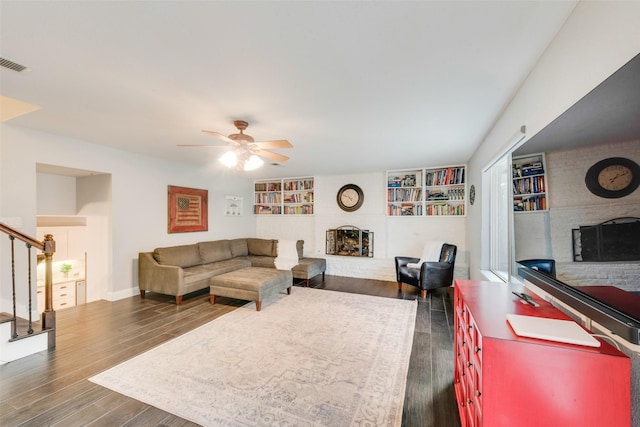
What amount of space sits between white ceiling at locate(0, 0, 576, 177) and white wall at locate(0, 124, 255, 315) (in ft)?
1.23

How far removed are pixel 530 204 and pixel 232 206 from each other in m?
5.71

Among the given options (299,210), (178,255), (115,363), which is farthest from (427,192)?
(115,363)

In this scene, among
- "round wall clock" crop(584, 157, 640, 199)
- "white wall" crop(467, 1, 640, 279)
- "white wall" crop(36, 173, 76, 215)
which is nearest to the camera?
"round wall clock" crop(584, 157, 640, 199)

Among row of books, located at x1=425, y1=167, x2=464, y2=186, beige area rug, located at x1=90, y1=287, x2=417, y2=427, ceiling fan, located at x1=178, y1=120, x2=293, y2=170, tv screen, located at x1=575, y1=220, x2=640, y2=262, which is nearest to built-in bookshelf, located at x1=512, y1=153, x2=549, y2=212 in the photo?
tv screen, located at x1=575, y1=220, x2=640, y2=262

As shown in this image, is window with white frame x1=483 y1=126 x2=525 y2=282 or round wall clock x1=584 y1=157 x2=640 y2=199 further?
window with white frame x1=483 y1=126 x2=525 y2=282

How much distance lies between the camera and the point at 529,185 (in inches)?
60.2

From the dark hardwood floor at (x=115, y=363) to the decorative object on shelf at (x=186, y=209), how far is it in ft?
4.81

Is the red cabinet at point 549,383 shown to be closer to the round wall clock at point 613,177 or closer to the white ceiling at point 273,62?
the round wall clock at point 613,177

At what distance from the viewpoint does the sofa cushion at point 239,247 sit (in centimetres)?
554

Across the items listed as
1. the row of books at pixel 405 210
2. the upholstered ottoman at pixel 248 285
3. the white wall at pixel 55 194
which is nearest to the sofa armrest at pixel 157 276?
the upholstered ottoman at pixel 248 285

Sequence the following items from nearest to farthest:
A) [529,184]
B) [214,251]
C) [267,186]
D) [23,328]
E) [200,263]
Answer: [529,184]
[23,328]
[200,263]
[214,251]
[267,186]

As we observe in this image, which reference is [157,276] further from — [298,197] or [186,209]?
[298,197]

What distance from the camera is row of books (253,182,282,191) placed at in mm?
6693

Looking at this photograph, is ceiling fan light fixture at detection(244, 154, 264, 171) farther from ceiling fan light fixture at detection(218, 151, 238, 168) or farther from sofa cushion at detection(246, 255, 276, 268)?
sofa cushion at detection(246, 255, 276, 268)
